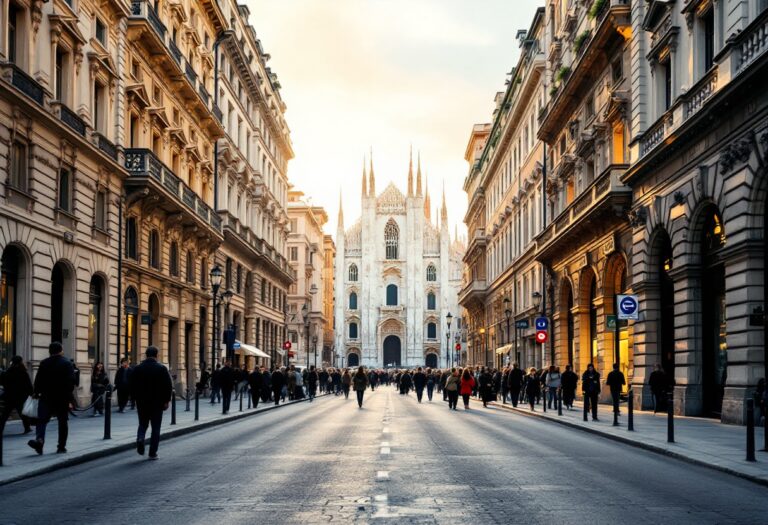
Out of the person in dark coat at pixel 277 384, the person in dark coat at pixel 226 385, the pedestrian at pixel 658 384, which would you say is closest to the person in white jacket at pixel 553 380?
the pedestrian at pixel 658 384

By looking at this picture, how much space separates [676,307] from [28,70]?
1839 centimetres

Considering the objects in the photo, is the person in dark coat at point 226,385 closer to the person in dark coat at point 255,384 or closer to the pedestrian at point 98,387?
the person in dark coat at point 255,384

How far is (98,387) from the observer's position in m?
28.8

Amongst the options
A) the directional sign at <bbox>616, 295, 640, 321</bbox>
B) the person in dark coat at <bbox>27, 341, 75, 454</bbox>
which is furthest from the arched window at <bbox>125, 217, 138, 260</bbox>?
the person in dark coat at <bbox>27, 341, 75, 454</bbox>

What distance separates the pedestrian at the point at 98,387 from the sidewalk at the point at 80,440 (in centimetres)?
46

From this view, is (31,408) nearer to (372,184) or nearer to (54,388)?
(54,388)

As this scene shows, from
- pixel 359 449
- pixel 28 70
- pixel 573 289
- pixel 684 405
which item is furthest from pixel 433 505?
pixel 573 289

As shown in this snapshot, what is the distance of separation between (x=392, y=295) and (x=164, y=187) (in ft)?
342

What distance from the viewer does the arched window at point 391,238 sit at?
5561 inches

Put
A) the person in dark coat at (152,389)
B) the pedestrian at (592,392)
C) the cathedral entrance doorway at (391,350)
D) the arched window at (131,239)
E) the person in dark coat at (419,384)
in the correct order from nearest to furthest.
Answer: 1. the person in dark coat at (152,389)
2. the pedestrian at (592,392)
3. the arched window at (131,239)
4. the person in dark coat at (419,384)
5. the cathedral entrance doorway at (391,350)

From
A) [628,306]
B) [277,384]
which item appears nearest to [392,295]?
[277,384]

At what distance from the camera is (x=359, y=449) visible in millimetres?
17891

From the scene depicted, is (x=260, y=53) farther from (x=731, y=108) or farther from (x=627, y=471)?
(x=627, y=471)

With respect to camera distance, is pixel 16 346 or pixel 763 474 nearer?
pixel 763 474
